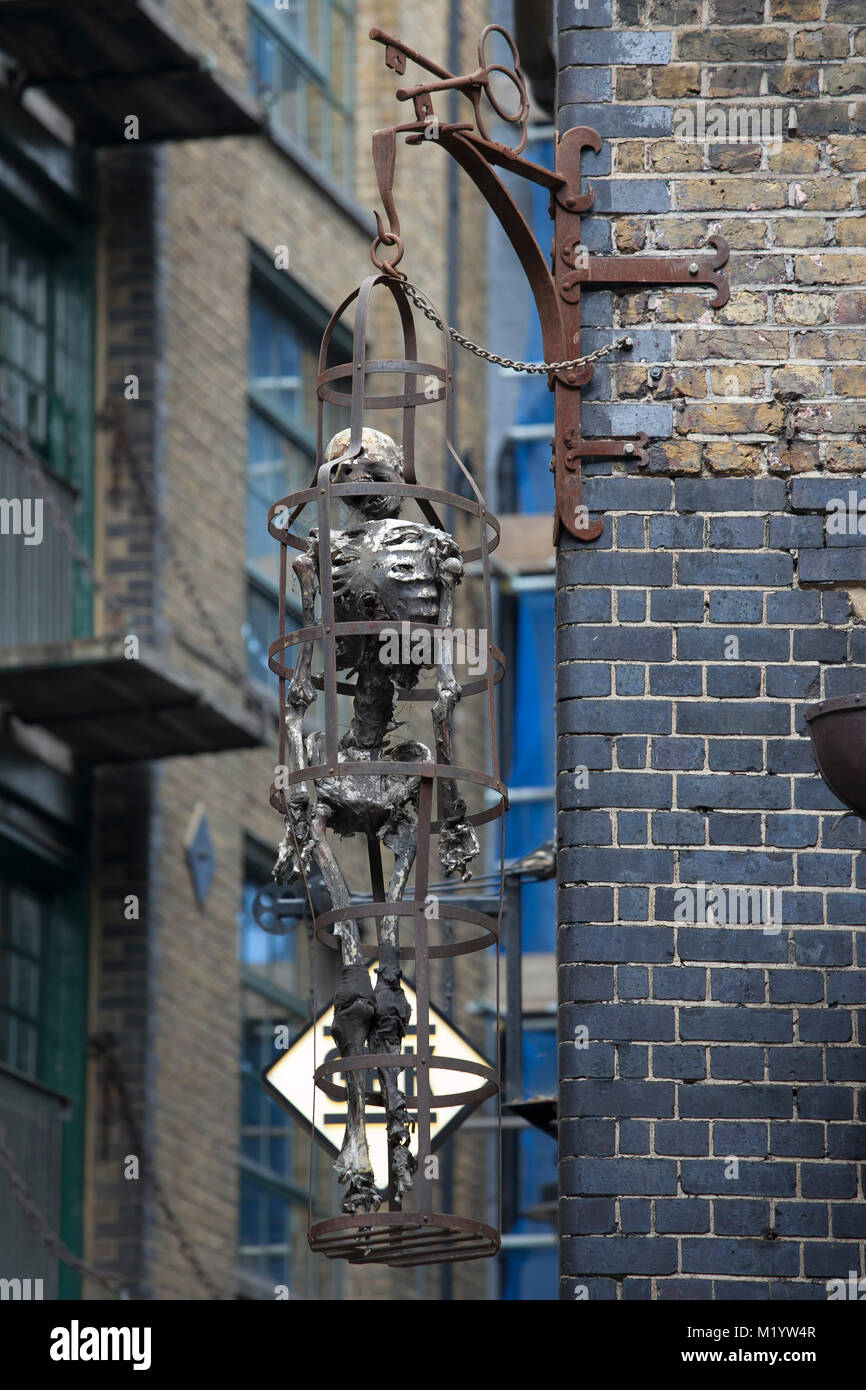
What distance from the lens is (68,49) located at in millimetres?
16875

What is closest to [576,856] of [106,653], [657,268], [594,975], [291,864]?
[594,975]

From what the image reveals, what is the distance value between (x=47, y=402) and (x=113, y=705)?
2133 millimetres

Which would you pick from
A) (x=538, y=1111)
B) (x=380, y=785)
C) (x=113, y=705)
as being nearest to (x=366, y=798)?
(x=380, y=785)

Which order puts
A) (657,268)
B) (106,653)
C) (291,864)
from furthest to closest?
(106,653)
(657,268)
(291,864)

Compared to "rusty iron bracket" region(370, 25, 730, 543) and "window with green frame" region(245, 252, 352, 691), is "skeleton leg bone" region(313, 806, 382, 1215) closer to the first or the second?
"rusty iron bracket" region(370, 25, 730, 543)

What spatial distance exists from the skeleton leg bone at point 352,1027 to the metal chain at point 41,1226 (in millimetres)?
6913

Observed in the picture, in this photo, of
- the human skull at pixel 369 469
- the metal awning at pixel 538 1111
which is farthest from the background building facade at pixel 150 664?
the human skull at pixel 369 469

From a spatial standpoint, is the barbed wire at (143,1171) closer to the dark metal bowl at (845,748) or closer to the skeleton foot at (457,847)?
the skeleton foot at (457,847)

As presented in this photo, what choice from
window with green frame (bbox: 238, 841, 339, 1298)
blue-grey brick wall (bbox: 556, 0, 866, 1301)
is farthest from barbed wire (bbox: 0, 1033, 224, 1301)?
blue-grey brick wall (bbox: 556, 0, 866, 1301)

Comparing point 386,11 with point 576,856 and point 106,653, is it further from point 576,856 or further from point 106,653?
point 576,856

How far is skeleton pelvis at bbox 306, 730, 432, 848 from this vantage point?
28.3ft

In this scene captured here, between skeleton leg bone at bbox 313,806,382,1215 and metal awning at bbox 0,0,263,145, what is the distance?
9.15 m
